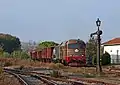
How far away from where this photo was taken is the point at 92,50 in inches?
2467

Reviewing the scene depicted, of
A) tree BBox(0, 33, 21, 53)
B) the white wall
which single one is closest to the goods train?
the white wall

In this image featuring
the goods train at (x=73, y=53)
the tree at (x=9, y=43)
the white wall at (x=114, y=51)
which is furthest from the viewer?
the tree at (x=9, y=43)

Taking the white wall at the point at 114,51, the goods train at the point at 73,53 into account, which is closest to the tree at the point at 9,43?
the white wall at the point at 114,51

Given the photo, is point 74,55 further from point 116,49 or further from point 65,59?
point 116,49

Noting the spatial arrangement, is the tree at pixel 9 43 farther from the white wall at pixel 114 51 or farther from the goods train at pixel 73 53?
the goods train at pixel 73 53

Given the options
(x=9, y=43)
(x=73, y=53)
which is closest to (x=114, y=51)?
(x=73, y=53)

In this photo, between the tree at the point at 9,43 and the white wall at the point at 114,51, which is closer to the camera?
the white wall at the point at 114,51

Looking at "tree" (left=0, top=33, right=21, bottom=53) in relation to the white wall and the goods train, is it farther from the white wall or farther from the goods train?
the goods train

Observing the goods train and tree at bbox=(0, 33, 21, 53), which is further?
tree at bbox=(0, 33, 21, 53)

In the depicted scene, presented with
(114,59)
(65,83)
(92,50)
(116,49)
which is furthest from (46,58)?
(65,83)

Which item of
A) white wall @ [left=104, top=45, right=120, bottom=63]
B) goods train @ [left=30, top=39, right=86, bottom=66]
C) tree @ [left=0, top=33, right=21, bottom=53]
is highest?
tree @ [left=0, top=33, right=21, bottom=53]

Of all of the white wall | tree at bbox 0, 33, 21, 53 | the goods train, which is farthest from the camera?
tree at bbox 0, 33, 21, 53

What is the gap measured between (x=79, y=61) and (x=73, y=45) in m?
2.02

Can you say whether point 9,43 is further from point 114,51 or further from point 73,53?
point 73,53
